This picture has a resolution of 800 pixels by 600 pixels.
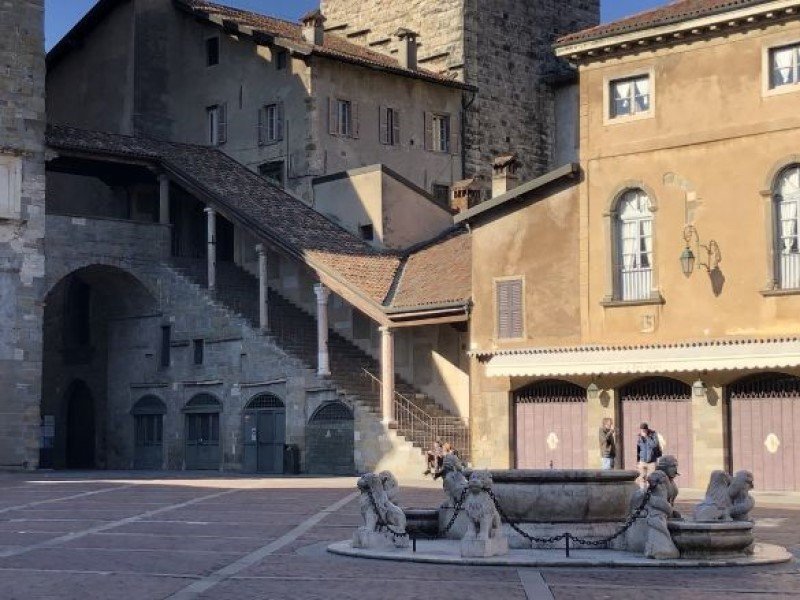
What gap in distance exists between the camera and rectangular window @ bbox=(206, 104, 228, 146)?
50594mm

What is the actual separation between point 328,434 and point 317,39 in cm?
1484

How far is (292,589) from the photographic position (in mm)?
15047

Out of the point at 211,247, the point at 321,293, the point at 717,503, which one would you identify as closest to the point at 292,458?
the point at 321,293

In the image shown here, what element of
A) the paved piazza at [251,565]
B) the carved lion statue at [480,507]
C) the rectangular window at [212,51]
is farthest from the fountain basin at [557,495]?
the rectangular window at [212,51]

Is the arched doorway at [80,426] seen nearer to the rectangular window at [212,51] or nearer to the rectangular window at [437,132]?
the rectangular window at [212,51]

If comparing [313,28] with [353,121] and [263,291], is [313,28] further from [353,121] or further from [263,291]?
[263,291]

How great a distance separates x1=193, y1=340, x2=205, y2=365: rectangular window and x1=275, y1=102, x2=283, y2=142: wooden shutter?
7.64m

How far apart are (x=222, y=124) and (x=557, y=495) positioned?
33.9 metres

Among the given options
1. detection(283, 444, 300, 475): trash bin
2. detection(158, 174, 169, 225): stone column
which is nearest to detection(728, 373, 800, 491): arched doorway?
detection(283, 444, 300, 475): trash bin

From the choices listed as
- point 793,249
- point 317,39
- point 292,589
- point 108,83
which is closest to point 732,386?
point 793,249

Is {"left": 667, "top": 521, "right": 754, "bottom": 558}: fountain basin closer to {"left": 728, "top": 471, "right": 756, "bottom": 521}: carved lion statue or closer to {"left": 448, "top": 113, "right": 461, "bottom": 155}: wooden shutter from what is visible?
{"left": 728, "top": 471, "right": 756, "bottom": 521}: carved lion statue

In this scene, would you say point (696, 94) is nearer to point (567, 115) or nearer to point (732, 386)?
point (732, 386)

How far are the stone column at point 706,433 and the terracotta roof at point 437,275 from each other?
285 inches

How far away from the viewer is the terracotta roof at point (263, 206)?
4116cm
